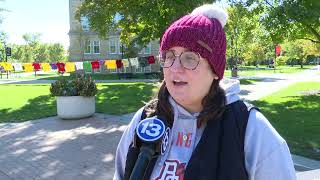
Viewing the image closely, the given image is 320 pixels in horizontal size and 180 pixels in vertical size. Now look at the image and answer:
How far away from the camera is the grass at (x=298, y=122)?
7.52 m

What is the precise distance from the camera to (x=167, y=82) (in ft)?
5.97

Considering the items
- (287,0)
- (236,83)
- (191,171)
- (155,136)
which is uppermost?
(287,0)

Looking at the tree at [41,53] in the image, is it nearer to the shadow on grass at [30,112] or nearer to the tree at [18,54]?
the tree at [18,54]

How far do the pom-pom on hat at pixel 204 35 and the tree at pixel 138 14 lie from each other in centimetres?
1547

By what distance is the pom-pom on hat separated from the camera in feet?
5.66

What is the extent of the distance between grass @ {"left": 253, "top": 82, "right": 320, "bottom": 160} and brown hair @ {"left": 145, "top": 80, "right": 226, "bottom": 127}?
18.3 ft

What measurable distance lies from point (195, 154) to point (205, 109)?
0.20 meters

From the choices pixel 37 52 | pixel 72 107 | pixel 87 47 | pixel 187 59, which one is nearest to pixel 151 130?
pixel 187 59

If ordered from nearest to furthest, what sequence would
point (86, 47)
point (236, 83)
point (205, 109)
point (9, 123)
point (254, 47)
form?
point (205, 109)
point (236, 83)
point (9, 123)
point (86, 47)
point (254, 47)

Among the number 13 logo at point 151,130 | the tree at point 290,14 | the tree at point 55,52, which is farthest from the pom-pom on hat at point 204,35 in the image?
the tree at point 55,52

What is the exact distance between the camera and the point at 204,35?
172 centimetres

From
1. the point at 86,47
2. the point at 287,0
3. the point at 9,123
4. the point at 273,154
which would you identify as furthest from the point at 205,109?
the point at 86,47

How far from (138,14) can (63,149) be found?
13.1 m

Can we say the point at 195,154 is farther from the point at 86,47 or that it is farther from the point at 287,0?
the point at 86,47
